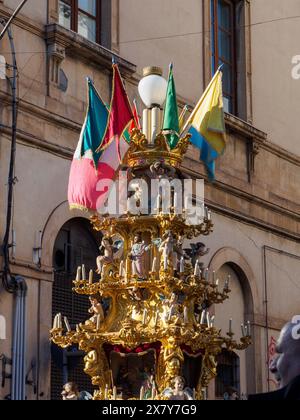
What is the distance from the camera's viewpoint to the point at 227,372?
69.5 ft

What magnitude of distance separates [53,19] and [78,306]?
15.7 feet

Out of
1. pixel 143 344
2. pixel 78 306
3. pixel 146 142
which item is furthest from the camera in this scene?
pixel 78 306

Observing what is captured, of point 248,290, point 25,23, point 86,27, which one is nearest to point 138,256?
point 25,23

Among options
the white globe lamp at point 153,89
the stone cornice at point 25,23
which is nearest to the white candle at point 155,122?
the white globe lamp at point 153,89

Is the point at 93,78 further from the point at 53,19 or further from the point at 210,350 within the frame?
the point at 210,350

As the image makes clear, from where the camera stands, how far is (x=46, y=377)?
16016 mm

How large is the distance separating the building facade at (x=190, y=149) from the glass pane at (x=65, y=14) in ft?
0.08

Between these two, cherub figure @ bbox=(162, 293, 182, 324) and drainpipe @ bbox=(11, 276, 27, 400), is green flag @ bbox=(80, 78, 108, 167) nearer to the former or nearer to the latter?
cherub figure @ bbox=(162, 293, 182, 324)

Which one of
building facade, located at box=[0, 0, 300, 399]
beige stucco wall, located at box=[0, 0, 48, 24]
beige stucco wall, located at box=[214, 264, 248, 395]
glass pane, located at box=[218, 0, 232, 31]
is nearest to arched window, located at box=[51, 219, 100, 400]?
building facade, located at box=[0, 0, 300, 399]

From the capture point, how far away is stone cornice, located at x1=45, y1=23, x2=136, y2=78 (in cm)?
1731

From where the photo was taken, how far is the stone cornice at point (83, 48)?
1731 cm

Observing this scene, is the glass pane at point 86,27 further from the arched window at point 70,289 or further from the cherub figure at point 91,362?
the cherub figure at point 91,362

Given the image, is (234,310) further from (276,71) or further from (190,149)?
(276,71)
